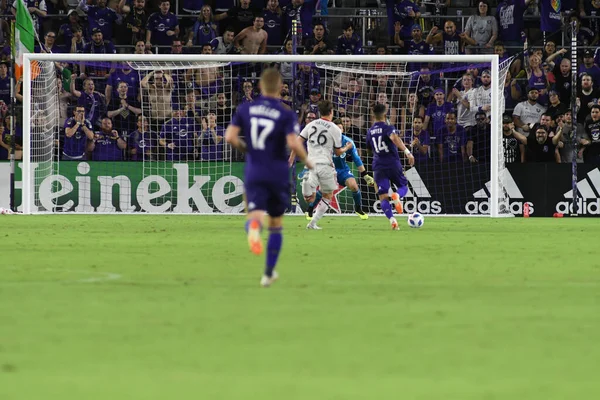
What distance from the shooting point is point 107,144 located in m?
26.8

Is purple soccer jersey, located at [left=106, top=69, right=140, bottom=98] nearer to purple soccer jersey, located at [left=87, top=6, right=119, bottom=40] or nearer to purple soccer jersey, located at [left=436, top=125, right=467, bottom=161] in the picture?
purple soccer jersey, located at [left=87, top=6, right=119, bottom=40]

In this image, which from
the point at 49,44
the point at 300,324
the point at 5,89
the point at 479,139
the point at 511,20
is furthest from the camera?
the point at 511,20

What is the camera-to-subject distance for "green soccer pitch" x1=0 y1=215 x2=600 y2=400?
17.9 ft

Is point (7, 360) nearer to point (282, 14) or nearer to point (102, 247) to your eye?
point (102, 247)

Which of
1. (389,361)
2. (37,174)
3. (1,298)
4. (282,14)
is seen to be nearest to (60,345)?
(389,361)

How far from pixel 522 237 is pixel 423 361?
12.4m

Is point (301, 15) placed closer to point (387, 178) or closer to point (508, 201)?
point (508, 201)

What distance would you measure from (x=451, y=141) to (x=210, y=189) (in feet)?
18.4

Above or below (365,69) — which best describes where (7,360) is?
below

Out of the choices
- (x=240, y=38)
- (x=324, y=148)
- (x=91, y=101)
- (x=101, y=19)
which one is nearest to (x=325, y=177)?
(x=324, y=148)

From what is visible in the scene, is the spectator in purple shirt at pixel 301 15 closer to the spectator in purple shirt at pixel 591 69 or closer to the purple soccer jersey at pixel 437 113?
the purple soccer jersey at pixel 437 113

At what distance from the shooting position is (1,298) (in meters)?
8.99

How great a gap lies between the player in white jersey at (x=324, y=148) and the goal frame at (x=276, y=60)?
14.5 feet

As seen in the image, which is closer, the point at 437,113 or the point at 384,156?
the point at 384,156
